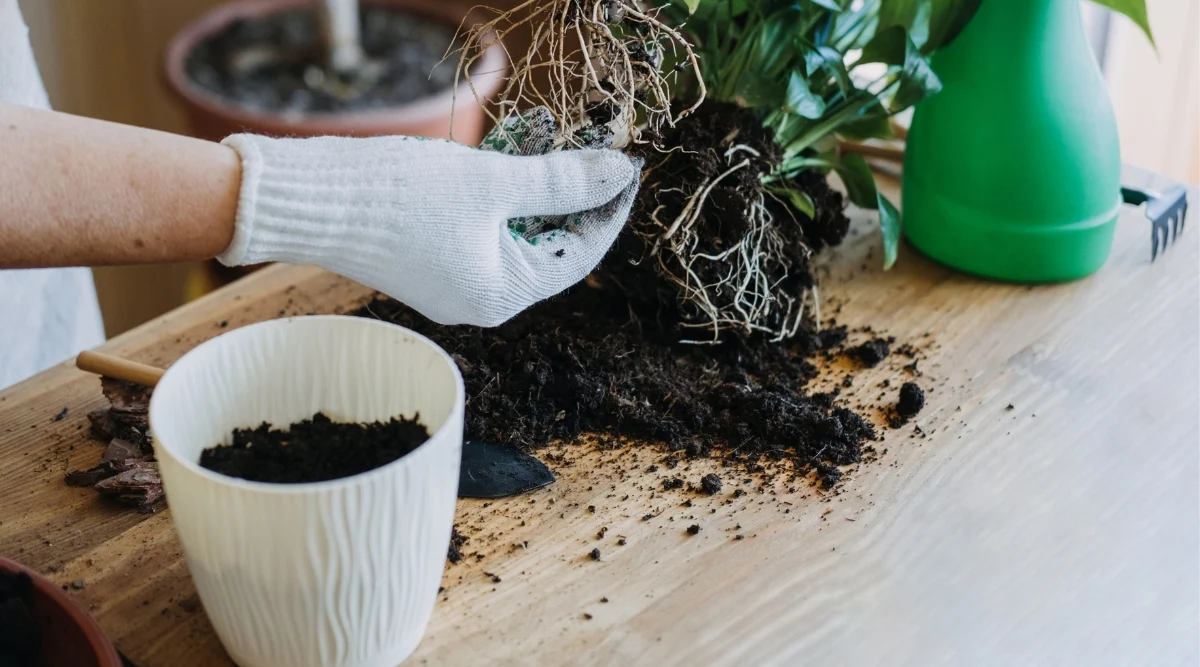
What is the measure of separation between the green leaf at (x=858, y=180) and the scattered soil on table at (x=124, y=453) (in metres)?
0.68

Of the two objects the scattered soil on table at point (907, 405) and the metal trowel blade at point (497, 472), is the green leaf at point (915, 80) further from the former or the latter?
the metal trowel blade at point (497, 472)

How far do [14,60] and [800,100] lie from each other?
69cm

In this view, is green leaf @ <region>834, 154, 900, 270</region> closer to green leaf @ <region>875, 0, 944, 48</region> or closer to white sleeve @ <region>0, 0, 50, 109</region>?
green leaf @ <region>875, 0, 944, 48</region>

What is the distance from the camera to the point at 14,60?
90 cm

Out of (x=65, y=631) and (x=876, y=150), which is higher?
(x=876, y=150)

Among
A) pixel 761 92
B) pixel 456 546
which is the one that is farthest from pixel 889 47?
pixel 456 546

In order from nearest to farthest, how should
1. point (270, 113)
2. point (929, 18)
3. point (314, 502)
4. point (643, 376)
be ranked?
1. point (314, 502)
2. point (643, 376)
3. point (929, 18)
4. point (270, 113)

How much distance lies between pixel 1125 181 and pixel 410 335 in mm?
876

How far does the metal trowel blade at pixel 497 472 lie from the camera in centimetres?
76

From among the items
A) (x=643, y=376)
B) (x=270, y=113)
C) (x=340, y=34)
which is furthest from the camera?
(x=340, y=34)

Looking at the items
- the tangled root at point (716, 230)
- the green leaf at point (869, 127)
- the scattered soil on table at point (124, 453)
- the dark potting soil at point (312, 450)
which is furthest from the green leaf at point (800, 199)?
the scattered soil on table at point (124, 453)

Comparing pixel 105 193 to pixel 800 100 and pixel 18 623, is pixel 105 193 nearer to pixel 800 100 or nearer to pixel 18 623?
pixel 18 623

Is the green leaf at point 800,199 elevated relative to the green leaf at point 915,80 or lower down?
lower down

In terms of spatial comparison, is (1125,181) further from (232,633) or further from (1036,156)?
(232,633)
